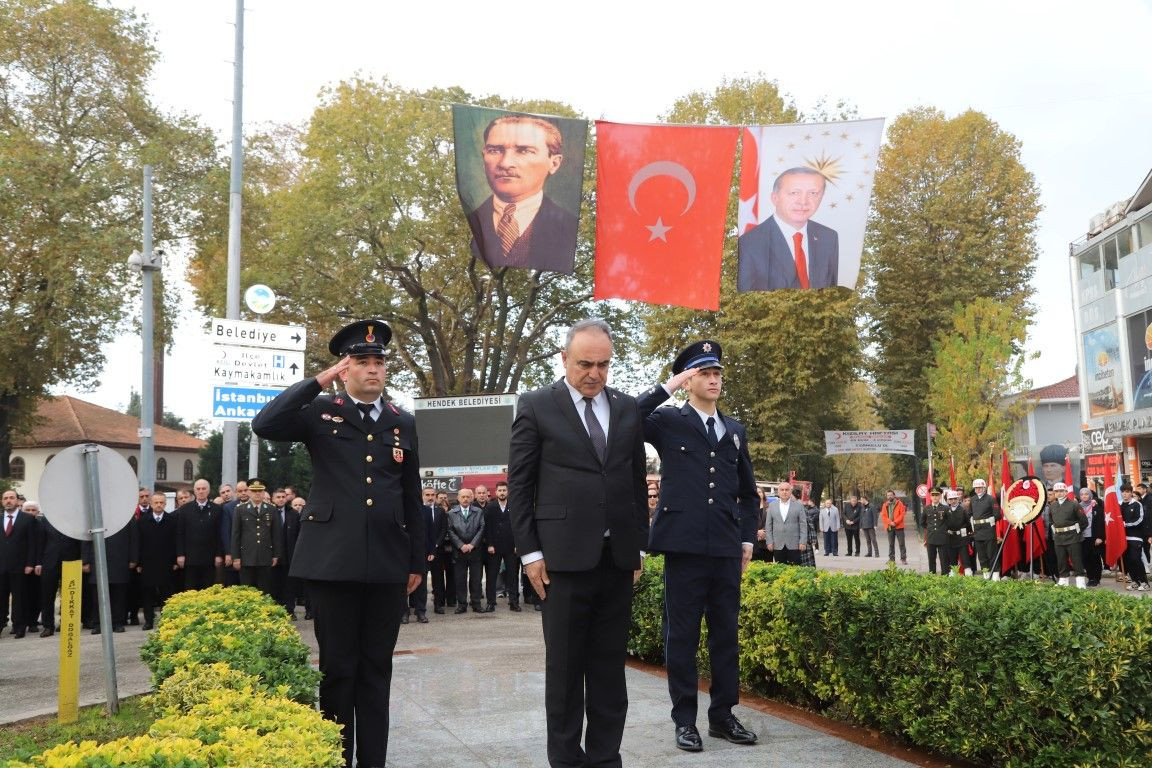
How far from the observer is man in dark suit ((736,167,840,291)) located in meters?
10.1

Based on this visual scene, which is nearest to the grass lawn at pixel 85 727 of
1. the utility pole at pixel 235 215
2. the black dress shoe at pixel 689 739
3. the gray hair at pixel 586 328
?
the black dress shoe at pixel 689 739

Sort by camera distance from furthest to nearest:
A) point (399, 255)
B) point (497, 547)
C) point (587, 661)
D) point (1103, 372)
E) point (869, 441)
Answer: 1. point (869, 441)
2. point (1103, 372)
3. point (399, 255)
4. point (497, 547)
5. point (587, 661)

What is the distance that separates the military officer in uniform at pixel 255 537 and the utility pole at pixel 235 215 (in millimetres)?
449

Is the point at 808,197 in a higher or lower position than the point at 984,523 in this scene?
higher

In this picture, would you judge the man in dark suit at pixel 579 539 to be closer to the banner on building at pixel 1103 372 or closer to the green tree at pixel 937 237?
the banner on building at pixel 1103 372

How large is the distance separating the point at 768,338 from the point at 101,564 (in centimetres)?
3018

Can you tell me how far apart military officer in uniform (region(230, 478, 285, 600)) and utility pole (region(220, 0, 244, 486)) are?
449mm

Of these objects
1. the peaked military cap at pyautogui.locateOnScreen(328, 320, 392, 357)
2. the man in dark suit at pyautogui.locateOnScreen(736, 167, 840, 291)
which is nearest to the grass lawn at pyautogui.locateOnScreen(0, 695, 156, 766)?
the peaked military cap at pyautogui.locateOnScreen(328, 320, 392, 357)

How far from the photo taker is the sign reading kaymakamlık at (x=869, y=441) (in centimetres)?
3619

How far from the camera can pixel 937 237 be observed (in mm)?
42000

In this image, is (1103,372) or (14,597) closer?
(14,597)

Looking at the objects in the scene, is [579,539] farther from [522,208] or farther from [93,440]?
[93,440]

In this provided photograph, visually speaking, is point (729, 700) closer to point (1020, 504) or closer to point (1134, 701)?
point (1134, 701)

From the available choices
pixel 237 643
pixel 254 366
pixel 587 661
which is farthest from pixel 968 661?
pixel 254 366
